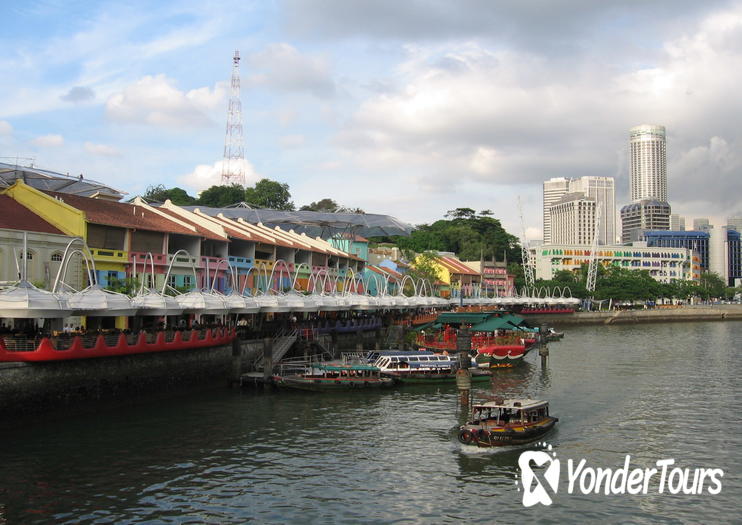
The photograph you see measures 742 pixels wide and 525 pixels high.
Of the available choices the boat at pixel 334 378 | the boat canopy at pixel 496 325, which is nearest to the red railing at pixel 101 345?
the boat at pixel 334 378

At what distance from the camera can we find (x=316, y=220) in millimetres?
115562

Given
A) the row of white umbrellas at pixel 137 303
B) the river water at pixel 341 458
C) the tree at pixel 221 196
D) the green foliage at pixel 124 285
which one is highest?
the tree at pixel 221 196

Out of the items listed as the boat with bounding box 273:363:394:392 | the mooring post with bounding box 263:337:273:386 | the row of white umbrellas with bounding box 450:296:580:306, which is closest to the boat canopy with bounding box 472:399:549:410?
the boat with bounding box 273:363:394:392

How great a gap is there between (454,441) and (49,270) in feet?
107

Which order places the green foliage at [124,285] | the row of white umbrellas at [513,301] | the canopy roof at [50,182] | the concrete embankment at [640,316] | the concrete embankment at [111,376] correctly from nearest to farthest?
the concrete embankment at [111,376]
the green foliage at [124,285]
the canopy roof at [50,182]
the row of white umbrellas at [513,301]
the concrete embankment at [640,316]

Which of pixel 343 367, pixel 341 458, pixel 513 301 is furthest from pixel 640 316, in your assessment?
pixel 341 458

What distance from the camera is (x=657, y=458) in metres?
33.6

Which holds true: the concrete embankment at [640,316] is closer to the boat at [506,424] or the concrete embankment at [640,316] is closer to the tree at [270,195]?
the tree at [270,195]

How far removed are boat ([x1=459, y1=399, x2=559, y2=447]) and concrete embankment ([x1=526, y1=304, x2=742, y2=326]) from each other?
358 feet

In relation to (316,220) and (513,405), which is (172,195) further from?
(513,405)

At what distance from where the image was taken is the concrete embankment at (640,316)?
151375 millimetres

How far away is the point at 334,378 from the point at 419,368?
7486 millimetres

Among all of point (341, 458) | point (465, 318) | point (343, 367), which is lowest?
point (341, 458)

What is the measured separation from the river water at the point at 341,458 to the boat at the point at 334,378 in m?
1.05
